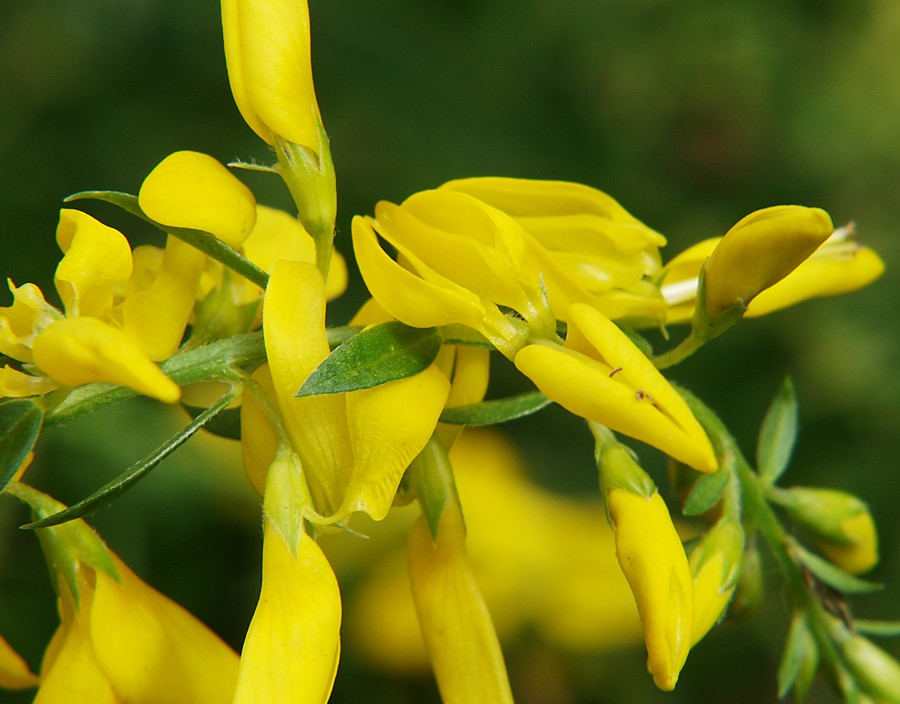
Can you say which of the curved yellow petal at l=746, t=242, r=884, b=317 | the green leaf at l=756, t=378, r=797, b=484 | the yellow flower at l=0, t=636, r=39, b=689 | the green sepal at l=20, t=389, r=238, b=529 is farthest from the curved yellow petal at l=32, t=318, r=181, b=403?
the green leaf at l=756, t=378, r=797, b=484

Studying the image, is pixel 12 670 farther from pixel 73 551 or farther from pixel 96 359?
pixel 96 359

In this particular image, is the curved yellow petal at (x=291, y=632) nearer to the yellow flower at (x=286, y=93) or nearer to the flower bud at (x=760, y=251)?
the yellow flower at (x=286, y=93)

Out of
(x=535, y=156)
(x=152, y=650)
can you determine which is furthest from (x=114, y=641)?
(x=535, y=156)

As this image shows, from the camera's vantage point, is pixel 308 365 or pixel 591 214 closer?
pixel 308 365

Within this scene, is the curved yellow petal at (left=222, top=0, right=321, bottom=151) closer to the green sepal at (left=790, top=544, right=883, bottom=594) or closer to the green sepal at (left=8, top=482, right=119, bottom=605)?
the green sepal at (left=8, top=482, right=119, bottom=605)

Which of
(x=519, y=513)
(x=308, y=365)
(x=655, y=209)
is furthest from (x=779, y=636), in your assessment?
(x=308, y=365)

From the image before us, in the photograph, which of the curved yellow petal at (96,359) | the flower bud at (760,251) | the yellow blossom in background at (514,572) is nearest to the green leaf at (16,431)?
the curved yellow petal at (96,359)

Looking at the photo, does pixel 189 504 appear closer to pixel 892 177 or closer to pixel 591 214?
pixel 591 214

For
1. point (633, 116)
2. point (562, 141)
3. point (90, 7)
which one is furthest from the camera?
point (633, 116)
